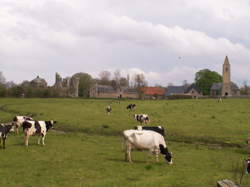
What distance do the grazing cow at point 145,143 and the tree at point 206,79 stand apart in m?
125

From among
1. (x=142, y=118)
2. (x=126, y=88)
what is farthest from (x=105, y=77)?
(x=142, y=118)

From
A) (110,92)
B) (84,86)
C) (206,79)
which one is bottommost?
(110,92)

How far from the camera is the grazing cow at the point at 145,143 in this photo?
16797mm

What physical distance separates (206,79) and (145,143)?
126 metres

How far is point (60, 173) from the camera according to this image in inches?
535

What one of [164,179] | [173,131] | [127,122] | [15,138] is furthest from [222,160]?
[127,122]

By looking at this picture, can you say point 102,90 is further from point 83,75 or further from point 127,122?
point 127,122

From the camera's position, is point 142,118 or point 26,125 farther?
point 142,118

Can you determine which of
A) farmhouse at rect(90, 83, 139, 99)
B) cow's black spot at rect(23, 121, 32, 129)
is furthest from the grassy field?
farmhouse at rect(90, 83, 139, 99)

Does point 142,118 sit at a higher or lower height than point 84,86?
lower

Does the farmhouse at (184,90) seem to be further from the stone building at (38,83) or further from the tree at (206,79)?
the stone building at (38,83)

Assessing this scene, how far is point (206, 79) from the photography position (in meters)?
138

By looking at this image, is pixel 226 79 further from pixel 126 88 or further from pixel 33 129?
pixel 33 129

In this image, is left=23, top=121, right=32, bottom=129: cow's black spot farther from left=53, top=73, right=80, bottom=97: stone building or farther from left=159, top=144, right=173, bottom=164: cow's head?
left=53, top=73, right=80, bottom=97: stone building
